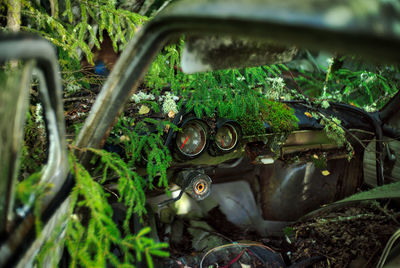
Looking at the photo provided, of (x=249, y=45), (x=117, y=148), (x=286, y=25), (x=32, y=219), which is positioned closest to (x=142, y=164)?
(x=117, y=148)

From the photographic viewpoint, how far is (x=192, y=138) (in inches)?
88.0

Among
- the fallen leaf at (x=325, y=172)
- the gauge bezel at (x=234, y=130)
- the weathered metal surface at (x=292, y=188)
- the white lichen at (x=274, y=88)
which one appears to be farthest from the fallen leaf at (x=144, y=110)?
the fallen leaf at (x=325, y=172)

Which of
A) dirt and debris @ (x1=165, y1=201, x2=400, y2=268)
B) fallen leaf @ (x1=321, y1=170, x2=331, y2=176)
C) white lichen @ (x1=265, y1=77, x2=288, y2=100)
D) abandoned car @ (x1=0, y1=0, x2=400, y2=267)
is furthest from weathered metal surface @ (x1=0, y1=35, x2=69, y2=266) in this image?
fallen leaf @ (x1=321, y1=170, x2=331, y2=176)

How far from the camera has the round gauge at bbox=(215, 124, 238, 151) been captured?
7.68 feet

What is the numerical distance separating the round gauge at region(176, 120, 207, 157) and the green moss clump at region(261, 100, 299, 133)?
2.79 ft

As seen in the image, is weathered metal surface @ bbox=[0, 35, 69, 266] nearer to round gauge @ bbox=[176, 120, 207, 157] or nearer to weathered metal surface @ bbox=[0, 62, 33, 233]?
weathered metal surface @ bbox=[0, 62, 33, 233]

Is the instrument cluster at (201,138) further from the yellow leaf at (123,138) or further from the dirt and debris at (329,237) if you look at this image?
the dirt and debris at (329,237)

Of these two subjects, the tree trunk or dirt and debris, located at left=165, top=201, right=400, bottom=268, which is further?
dirt and debris, located at left=165, top=201, right=400, bottom=268

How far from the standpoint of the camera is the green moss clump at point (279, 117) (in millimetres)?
2680

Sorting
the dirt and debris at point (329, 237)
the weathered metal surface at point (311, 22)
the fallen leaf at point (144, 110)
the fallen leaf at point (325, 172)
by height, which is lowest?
the dirt and debris at point (329, 237)

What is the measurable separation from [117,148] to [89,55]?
1.02 metres

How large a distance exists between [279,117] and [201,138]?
1056 mm

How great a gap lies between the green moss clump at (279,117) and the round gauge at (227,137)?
0.51 m

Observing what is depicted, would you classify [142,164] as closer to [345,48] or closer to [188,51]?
[188,51]
